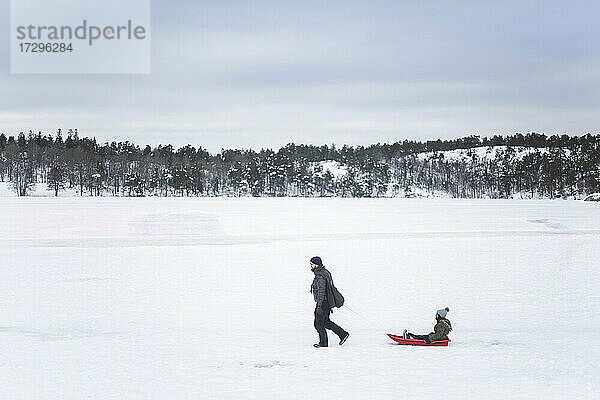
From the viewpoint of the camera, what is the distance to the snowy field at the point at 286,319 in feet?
24.7

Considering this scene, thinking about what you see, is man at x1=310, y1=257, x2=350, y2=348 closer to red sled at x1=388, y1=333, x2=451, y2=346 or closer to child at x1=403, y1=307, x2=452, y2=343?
red sled at x1=388, y1=333, x2=451, y2=346

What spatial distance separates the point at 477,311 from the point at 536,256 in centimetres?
1071

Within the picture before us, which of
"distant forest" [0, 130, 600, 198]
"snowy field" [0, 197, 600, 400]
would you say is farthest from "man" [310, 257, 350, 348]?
"distant forest" [0, 130, 600, 198]

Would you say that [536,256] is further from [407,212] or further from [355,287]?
[407,212]

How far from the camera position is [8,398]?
22.9 ft

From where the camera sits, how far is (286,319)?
11.8 metres

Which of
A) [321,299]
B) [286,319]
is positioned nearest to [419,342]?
[321,299]

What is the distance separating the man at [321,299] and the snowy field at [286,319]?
0.23 metres

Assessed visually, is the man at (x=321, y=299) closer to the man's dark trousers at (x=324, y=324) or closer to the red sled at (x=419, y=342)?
the man's dark trousers at (x=324, y=324)

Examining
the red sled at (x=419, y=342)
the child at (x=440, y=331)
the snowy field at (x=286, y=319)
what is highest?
the child at (x=440, y=331)

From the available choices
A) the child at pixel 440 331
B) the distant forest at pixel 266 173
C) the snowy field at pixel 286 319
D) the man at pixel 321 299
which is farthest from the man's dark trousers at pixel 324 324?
the distant forest at pixel 266 173

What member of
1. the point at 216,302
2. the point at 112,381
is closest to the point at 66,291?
the point at 216,302

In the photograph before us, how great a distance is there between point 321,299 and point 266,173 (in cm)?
11698

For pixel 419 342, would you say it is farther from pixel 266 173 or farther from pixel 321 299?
pixel 266 173
